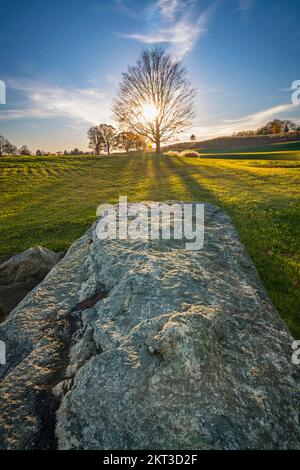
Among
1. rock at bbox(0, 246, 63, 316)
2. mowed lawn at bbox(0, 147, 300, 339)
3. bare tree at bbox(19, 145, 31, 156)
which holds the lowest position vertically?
rock at bbox(0, 246, 63, 316)

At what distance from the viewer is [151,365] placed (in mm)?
2580

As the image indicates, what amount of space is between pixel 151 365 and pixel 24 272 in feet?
16.8

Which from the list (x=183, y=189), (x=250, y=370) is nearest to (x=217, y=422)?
(x=250, y=370)

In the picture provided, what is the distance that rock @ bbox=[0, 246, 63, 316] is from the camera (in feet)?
20.4

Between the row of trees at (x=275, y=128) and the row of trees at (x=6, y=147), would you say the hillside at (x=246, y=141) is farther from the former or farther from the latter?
the row of trees at (x=6, y=147)

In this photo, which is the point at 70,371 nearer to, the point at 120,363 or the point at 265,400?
the point at 120,363

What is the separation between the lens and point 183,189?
17172 mm

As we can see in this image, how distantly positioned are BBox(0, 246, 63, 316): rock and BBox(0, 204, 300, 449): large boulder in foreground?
2320 millimetres

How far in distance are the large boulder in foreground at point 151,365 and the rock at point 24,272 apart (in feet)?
7.61

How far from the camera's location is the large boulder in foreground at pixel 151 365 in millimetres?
2240

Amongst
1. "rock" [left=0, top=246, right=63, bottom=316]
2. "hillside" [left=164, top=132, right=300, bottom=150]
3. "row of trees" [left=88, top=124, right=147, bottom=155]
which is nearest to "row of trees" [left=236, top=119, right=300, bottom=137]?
"hillside" [left=164, top=132, right=300, bottom=150]

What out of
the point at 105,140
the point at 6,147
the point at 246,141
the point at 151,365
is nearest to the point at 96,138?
the point at 105,140

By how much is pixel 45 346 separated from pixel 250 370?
7.42 feet

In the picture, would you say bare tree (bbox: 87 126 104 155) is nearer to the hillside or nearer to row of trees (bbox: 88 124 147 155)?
row of trees (bbox: 88 124 147 155)
